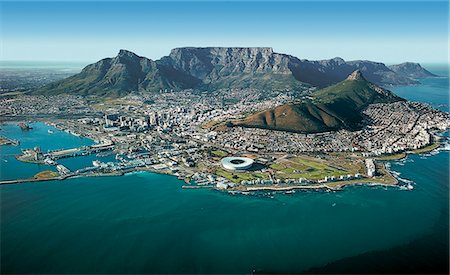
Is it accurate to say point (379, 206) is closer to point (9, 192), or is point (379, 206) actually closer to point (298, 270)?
point (298, 270)

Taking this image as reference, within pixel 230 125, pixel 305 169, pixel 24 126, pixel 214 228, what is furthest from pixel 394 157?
pixel 24 126

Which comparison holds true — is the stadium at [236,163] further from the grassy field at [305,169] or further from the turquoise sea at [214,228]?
the turquoise sea at [214,228]

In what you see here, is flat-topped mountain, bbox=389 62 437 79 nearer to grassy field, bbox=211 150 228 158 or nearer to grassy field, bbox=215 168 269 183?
grassy field, bbox=211 150 228 158

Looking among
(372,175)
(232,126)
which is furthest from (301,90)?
(372,175)

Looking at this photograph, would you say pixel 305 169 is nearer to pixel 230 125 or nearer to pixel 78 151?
pixel 230 125

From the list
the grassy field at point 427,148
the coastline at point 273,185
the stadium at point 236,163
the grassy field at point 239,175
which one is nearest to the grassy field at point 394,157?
the grassy field at point 427,148

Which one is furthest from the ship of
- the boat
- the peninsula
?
the boat
